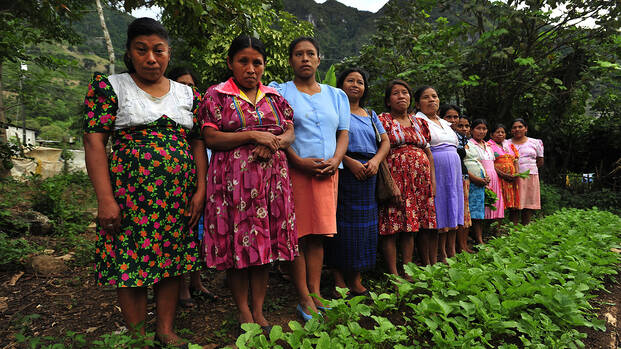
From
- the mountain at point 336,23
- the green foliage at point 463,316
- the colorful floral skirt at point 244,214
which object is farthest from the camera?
the mountain at point 336,23

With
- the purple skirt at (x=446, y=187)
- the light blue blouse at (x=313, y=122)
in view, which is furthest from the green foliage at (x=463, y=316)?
the light blue blouse at (x=313, y=122)

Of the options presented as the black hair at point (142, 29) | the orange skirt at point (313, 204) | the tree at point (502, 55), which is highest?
the tree at point (502, 55)

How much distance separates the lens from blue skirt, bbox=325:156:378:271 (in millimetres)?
2766

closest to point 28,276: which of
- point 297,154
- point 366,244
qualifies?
point 297,154

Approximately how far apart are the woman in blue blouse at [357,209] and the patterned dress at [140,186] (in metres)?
1.24

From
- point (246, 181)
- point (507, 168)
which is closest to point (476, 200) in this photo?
point (507, 168)

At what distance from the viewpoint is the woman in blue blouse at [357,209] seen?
277 centimetres

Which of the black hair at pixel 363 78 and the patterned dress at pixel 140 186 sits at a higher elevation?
the black hair at pixel 363 78

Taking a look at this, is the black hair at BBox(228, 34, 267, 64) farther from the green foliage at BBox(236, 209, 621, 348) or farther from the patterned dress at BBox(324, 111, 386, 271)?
the green foliage at BBox(236, 209, 621, 348)

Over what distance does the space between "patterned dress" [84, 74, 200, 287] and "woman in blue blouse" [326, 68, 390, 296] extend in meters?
1.24

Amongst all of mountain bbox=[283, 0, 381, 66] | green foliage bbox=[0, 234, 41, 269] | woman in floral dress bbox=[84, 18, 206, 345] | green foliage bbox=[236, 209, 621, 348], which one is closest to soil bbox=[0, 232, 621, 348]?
green foliage bbox=[0, 234, 41, 269]

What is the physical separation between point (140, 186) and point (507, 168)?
17.5ft

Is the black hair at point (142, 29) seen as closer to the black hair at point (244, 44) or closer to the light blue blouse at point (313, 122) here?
the black hair at point (244, 44)

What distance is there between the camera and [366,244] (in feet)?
9.15
